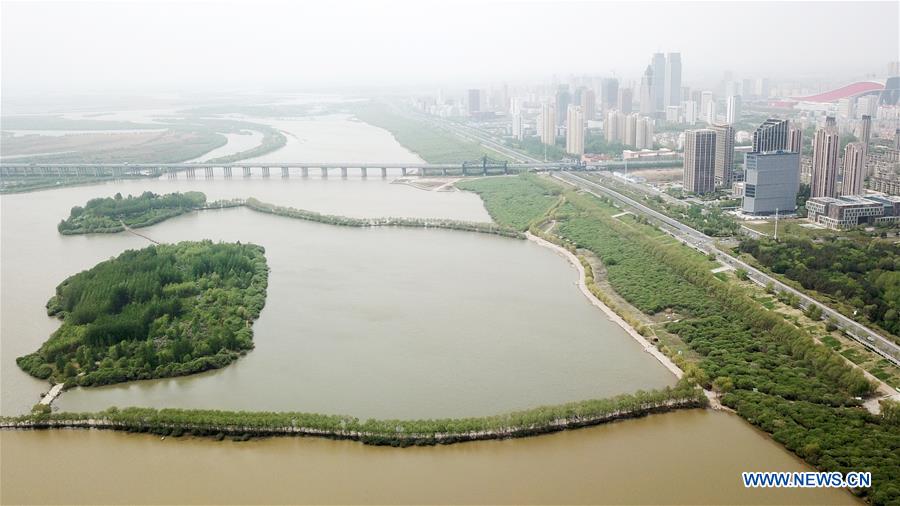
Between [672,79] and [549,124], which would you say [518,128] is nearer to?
[549,124]

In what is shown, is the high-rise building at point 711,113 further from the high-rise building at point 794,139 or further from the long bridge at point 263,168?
the high-rise building at point 794,139

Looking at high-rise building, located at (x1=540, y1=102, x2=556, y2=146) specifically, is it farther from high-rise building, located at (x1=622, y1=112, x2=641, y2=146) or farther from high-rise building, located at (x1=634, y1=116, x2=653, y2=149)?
high-rise building, located at (x1=634, y1=116, x2=653, y2=149)

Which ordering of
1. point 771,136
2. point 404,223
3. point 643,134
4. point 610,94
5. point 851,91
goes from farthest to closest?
point 610,94 → point 851,91 → point 643,134 → point 771,136 → point 404,223

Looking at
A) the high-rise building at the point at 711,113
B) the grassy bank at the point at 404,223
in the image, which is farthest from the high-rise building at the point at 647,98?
the grassy bank at the point at 404,223

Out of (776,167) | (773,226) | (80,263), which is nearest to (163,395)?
(80,263)

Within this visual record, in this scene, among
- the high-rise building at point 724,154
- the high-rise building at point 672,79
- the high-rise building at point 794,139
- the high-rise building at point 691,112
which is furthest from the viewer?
the high-rise building at point 672,79

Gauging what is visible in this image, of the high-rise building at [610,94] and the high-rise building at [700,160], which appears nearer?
the high-rise building at [700,160]

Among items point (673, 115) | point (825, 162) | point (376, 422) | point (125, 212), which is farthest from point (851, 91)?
point (376, 422)
